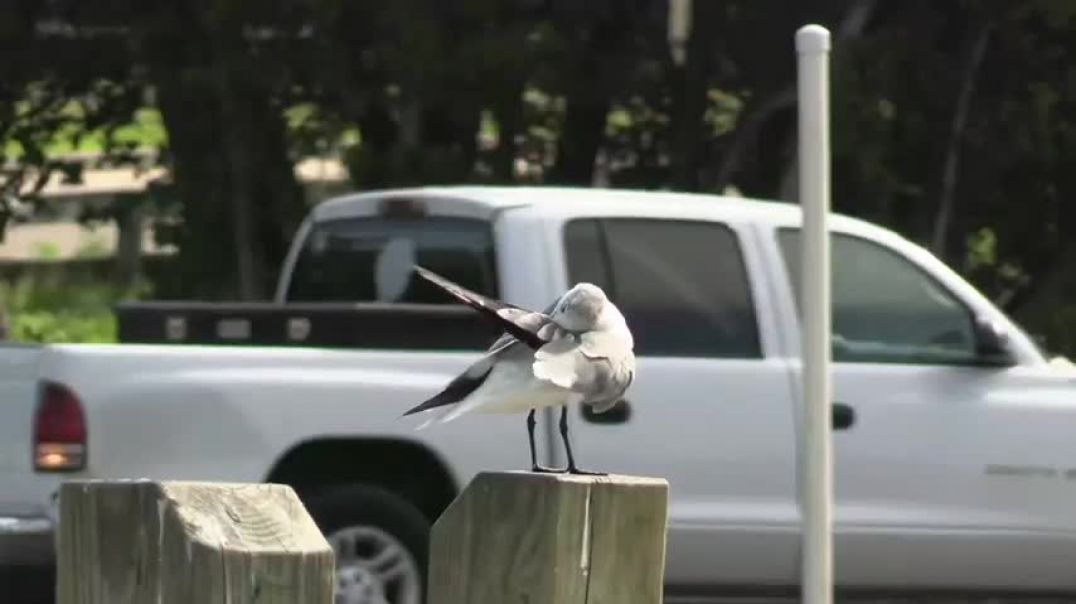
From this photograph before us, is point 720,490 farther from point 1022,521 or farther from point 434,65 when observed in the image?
point 434,65

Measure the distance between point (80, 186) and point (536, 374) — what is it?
10585 millimetres

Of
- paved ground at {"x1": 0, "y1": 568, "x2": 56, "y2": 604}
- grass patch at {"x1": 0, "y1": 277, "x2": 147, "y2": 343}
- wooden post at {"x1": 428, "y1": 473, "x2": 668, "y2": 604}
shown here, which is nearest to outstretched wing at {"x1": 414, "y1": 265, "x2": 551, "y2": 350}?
wooden post at {"x1": 428, "y1": 473, "x2": 668, "y2": 604}

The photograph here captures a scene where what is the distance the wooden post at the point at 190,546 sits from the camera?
2154mm

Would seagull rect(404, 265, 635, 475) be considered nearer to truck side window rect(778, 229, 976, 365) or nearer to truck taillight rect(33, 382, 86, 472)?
truck taillight rect(33, 382, 86, 472)

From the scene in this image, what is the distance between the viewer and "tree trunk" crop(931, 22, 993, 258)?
1186cm

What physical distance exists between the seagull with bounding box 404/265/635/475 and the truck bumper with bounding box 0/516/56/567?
3733mm

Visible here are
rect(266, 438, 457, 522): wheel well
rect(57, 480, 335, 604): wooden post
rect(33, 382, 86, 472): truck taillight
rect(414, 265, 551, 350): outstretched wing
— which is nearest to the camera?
rect(57, 480, 335, 604): wooden post

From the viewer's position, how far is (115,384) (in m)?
7.07

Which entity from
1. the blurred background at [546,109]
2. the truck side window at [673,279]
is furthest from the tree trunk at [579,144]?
the truck side window at [673,279]

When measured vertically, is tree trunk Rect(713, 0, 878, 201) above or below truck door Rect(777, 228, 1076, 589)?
above

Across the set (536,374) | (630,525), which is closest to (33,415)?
(536,374)

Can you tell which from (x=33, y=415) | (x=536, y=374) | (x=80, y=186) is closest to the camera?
(x=536, y=374)

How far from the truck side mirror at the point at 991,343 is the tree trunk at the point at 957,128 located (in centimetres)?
414

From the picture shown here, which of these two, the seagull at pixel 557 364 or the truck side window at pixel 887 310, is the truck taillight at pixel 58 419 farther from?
the seagull at pixel 557 364
